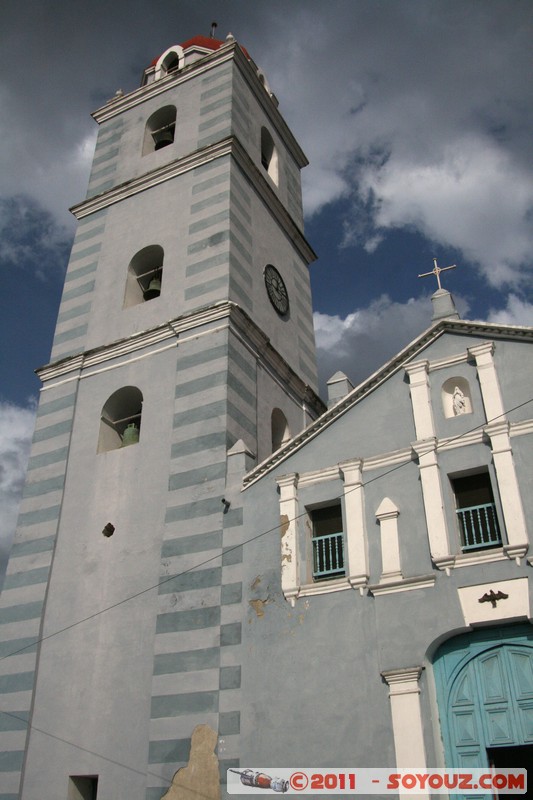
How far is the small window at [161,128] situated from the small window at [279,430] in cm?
1108

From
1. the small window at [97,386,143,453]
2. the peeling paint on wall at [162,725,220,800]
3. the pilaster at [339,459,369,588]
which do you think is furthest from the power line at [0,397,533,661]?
the small window at [97,386,143,453]

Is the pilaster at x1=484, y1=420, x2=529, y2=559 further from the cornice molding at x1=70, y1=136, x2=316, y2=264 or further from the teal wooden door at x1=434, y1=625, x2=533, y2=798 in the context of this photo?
the cornice molding at x1=70, y1=136, x2=316, y2=264

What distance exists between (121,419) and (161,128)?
11.6m

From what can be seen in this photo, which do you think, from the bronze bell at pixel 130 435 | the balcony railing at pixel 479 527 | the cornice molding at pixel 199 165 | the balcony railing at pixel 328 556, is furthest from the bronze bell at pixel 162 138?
the balcony railing at pixel 479 527

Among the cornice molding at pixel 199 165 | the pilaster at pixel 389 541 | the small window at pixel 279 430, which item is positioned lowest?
the pilaster at pixel 389 541

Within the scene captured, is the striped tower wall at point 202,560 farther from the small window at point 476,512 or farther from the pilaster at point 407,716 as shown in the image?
the small window at point 476,512

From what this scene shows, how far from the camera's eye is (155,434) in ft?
61.5

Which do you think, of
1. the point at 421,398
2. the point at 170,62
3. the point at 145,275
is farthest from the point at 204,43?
the point at 421,398

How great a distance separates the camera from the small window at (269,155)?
89.9 feet

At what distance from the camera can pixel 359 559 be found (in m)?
14.8

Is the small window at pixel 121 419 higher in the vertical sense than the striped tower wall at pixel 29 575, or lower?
higher

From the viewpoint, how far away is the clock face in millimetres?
22891

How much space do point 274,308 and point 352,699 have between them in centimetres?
1208

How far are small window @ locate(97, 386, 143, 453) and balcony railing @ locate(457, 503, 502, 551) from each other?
28.4 ft
